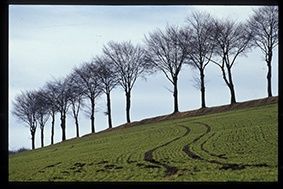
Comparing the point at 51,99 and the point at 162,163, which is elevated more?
the point at 51,99

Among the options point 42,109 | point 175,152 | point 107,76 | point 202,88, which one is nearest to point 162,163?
point 175,152

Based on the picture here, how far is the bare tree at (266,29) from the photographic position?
7.45 m

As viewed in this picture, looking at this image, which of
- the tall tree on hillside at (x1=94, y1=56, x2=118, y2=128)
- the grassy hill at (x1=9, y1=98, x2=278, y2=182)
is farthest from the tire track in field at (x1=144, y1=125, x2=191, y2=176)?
the tall tree on hillside at (x1=94, y1=56, x2=118, y2=128)

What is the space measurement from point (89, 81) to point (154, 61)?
2.04ft

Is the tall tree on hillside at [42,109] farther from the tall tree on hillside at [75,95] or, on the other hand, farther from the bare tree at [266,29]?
the bare tree at [266,29]

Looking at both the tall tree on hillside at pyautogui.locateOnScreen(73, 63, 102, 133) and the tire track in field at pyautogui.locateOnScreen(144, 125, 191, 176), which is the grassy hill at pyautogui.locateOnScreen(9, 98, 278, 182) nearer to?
the tire track in field at pyautogui.locateOnScreen(144, 125, 191, 176)

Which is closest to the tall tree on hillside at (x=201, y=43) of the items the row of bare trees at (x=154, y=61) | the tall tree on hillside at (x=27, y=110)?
the row of bare trees at (x=154, y=61)

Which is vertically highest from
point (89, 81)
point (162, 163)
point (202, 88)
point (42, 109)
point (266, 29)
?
point (266, 29)

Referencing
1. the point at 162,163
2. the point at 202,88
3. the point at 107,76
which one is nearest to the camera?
the point at 162,163

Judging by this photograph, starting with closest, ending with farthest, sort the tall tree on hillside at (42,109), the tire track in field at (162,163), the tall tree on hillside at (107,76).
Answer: the tire track in field at (162,163) → the tall tree on hillside at (42,109) → the tall tree on hillside at (107,76)

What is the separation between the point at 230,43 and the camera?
309 inches

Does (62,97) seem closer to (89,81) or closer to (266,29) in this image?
(89,81)
